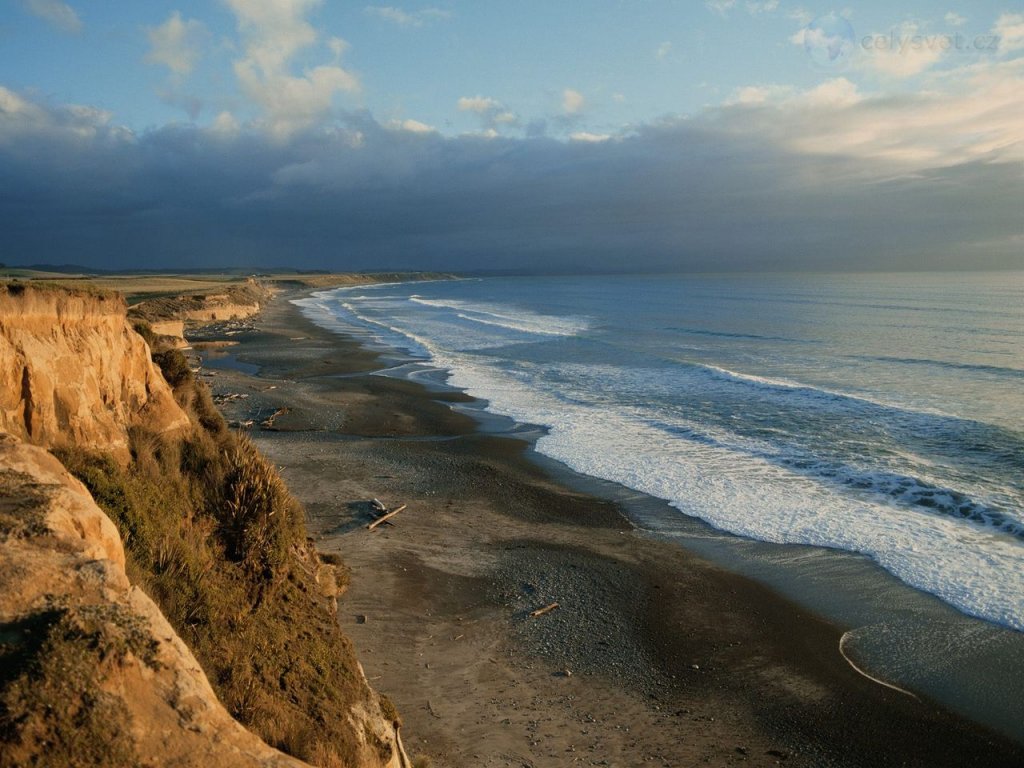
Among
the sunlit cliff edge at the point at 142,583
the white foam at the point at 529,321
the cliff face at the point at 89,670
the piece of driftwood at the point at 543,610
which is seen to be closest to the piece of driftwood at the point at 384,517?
the sunlit cliff edge at the point at 142,583

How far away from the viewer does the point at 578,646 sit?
30.6 ft

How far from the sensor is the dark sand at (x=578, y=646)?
7.43 meters

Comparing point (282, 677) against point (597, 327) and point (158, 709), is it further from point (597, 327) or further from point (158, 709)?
point (597, 327)

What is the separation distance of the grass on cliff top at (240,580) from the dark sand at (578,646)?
1.56 meters

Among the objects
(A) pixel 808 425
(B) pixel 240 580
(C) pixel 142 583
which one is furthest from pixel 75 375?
(A) pixel 808 425

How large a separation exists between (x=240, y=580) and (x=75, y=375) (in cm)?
328

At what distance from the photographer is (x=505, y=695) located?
8.10 metres

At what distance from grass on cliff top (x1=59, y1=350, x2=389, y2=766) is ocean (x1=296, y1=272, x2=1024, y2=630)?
9057mm

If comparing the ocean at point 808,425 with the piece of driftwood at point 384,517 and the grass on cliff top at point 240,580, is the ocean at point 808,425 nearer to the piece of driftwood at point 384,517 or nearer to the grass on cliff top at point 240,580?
the piece of driftwood at point 384,517

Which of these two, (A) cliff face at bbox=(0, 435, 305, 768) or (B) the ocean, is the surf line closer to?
(B) the ocean

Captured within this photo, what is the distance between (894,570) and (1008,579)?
1.64 m

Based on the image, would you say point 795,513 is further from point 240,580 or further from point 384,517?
point 240,580

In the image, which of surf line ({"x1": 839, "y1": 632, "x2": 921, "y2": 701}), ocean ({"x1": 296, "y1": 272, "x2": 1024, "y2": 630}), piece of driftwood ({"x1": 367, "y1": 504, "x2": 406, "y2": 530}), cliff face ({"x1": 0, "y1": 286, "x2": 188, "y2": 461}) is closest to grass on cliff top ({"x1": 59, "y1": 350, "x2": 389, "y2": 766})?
Answer: cliff face ({"x1": 0, "y1": 286, "x2": 188, "y2": 461})

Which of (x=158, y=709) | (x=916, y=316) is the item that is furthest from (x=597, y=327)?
(x=158, y=709)
